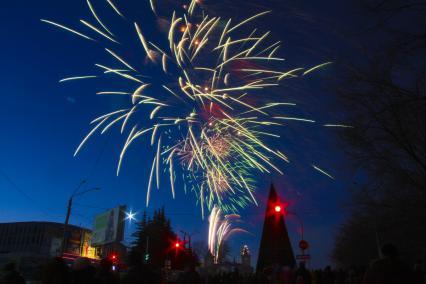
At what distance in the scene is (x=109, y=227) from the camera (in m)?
53.3

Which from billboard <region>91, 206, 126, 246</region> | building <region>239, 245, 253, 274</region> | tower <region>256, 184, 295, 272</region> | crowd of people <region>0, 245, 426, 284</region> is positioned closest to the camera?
crowd of people <region>0, 245, 426, 284</region>

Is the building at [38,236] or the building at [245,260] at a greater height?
the building at [38,236]

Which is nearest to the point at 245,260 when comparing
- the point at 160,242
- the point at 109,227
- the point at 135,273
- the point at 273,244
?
the point at 160,242

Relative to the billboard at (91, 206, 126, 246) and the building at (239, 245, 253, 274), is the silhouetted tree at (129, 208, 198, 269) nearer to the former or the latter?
the building at (239, 245, 253, 274)

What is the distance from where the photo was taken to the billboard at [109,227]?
168ft

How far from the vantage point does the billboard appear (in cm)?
5134

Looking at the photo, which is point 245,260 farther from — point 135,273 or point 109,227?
point 135,273

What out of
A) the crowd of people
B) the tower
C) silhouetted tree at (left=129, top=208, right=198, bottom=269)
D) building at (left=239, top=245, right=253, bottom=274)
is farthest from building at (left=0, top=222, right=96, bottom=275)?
the crowd of people

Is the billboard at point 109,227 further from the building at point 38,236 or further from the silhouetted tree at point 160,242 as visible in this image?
the building at point 38,236

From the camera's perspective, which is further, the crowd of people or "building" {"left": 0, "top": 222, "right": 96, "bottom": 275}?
"building" {"left": 0, "top": 222, "right": 96, "bottom": 275}

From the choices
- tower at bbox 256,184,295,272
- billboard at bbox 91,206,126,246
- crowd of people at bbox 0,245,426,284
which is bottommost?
crowd of people at bbox 0,245,426,284

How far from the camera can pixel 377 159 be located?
71.8 feet

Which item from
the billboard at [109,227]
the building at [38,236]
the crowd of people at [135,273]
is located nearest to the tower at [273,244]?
the billboard at [109,227]

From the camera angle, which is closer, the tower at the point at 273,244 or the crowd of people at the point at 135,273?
the crowd of people at the point at 135,273
